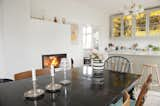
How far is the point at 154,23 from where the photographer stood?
5566 mm

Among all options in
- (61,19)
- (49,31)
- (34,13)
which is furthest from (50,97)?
(61,19)

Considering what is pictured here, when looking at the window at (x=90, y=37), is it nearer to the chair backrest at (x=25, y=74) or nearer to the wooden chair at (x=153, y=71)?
the wooden chair at (x=153, y=71)

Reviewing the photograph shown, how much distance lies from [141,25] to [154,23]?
0.47 m

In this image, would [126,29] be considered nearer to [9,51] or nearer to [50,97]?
[9,51]

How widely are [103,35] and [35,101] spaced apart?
5760 millimetres

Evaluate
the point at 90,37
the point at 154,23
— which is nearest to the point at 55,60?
the point at 90,37

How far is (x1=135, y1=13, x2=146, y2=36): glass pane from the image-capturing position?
576 centimetres

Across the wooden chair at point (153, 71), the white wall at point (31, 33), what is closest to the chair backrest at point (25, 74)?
the white wall at point (31, 33)

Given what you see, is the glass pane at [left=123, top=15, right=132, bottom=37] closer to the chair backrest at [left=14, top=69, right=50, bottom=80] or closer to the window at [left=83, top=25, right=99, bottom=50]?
the window at [left=83, top=25, right=99, bottom=50]

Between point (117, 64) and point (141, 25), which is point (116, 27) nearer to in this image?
point (141, 25)

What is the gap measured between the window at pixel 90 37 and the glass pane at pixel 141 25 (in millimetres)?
1713

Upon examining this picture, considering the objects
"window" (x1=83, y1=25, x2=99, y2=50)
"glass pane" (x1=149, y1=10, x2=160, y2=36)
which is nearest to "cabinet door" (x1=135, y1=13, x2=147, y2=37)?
"glass pane" (x1=149, y1=10, x2=160, y2=36)

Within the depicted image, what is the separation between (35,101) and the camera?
1.03m

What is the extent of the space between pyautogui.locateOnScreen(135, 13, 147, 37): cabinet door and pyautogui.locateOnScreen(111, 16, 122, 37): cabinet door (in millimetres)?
743
